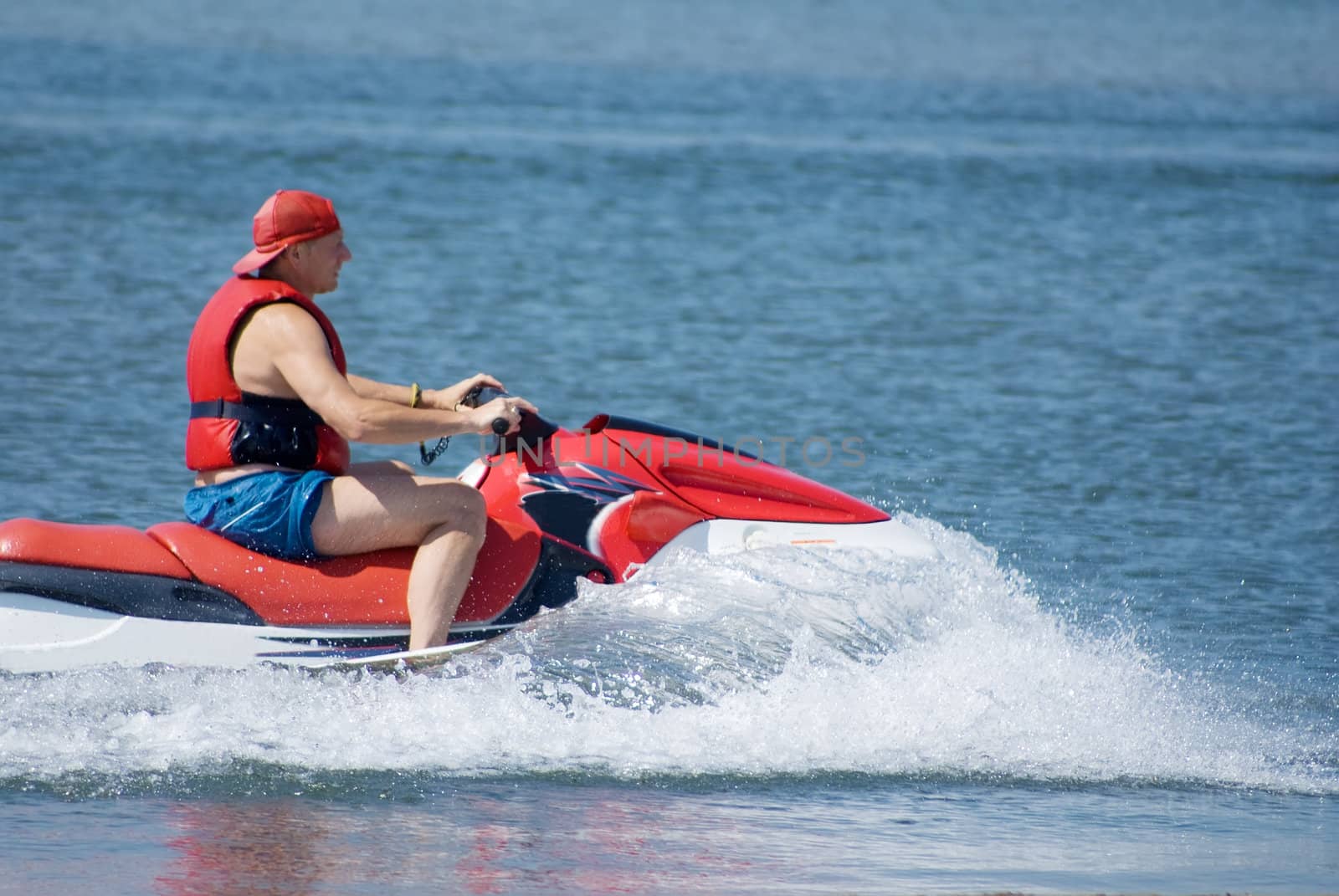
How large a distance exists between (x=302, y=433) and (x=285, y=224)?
612mm

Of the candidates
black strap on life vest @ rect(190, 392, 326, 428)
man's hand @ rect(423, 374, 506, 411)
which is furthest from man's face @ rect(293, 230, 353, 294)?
man's hand @ rect(423, 374, 506, 411)

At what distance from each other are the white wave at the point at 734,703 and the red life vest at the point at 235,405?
645mm

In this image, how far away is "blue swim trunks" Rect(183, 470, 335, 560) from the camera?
16.7 feet

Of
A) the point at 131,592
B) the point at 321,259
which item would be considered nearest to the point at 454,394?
the point at 321,259

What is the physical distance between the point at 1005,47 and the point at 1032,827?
3744cm

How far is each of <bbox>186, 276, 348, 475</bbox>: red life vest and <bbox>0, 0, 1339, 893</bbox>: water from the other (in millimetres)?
669

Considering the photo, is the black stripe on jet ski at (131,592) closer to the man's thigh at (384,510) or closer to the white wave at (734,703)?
the white wave at (734,703)

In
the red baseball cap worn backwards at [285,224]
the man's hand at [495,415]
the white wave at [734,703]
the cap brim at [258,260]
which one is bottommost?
the white wave at [734,703]

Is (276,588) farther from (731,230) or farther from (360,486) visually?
(731,230)

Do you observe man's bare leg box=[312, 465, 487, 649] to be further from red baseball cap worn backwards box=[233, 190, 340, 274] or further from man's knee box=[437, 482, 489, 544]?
red baseball cap worn backwards box=[233, 190, 340, 274]

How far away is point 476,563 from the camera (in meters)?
5.41

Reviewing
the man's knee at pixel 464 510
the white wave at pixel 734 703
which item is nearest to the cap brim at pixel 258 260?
the man's knee at pixel 464 510

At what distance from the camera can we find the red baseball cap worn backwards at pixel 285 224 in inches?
201

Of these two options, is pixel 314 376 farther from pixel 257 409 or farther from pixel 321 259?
pixel 321 259
